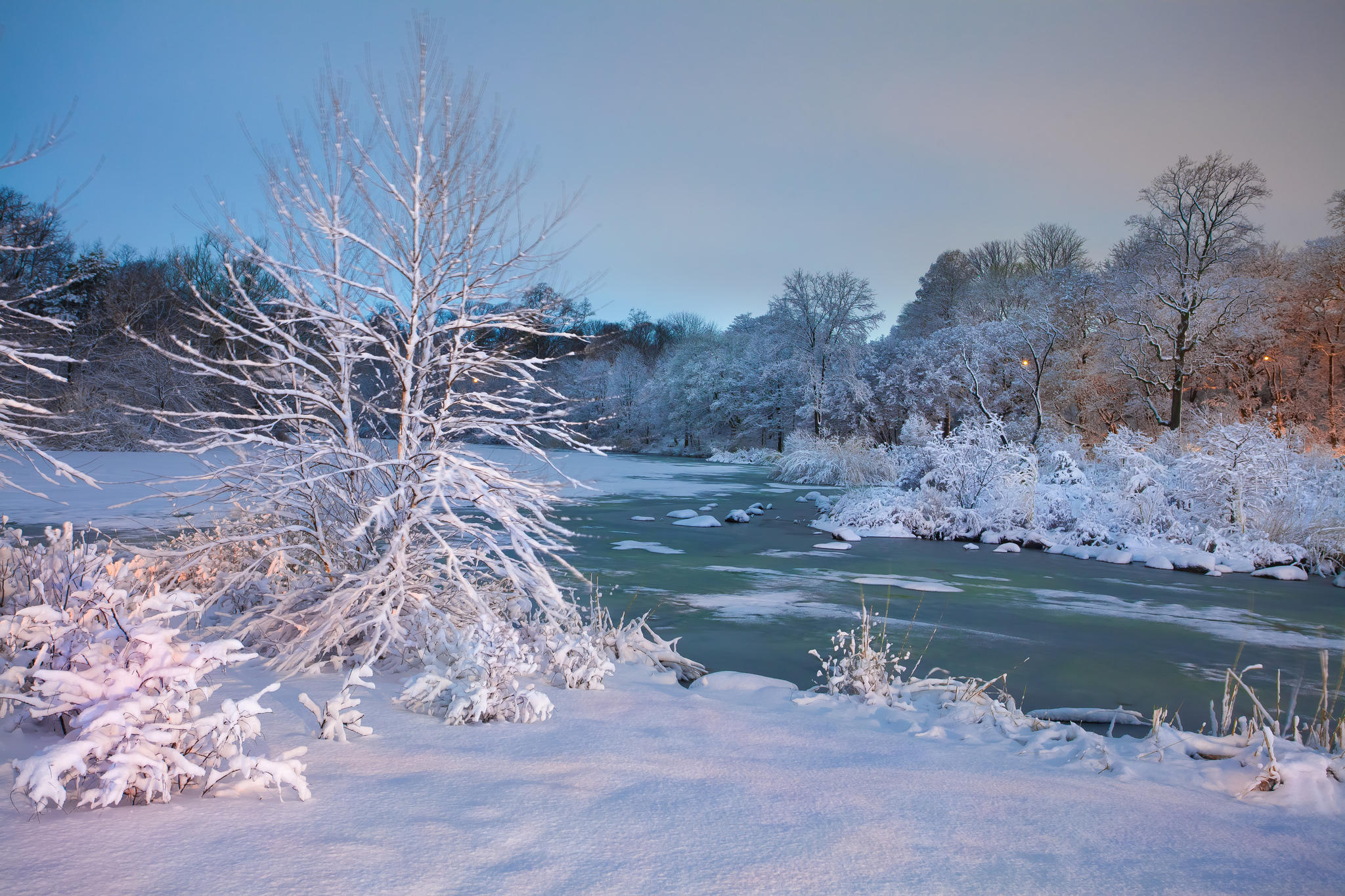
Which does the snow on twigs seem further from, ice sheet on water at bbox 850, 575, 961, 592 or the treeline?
the treeline

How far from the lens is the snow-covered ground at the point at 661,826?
68.2 inches

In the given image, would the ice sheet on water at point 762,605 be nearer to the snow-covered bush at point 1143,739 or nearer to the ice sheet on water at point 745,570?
the ice sheet on water at point 745,570

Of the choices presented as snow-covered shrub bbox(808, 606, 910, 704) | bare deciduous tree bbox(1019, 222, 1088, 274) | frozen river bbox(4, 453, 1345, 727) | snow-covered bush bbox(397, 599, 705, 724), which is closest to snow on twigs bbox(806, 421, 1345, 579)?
frozen river bbox(4, 453, 1345, 727)

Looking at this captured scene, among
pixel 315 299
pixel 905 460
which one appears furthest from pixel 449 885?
pixel 905 460

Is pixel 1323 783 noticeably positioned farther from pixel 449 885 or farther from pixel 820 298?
pixel 820 298

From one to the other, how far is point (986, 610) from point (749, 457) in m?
26.9

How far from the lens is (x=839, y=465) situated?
22453 mm

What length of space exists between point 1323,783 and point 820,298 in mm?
33411

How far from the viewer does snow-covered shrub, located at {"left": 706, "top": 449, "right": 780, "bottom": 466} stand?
33094 millimetres

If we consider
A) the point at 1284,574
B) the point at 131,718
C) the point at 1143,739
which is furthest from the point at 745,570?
the point at 131,718

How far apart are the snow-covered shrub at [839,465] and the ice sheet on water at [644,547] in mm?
10448

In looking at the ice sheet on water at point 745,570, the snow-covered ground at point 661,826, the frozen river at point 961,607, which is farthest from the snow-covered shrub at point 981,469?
the snow-covered ground at point 661,826

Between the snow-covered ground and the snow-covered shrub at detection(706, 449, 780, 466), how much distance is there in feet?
96.0

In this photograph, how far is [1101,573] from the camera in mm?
9922
